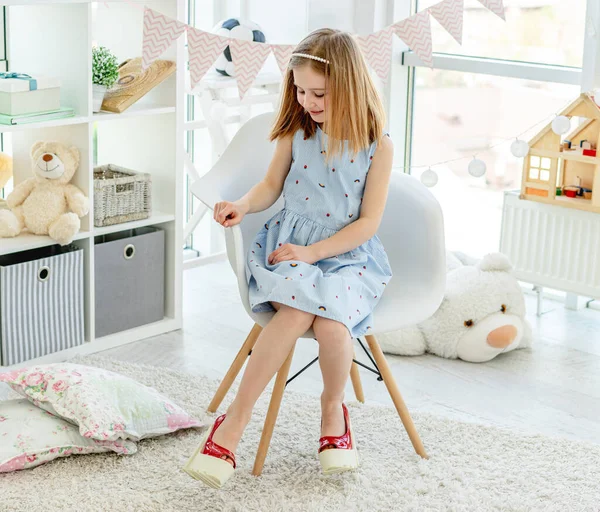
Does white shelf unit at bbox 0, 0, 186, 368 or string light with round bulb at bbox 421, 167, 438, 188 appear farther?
string light with round bulb at bbox 421, 167, 438, 188

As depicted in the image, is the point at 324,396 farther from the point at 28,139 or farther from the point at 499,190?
the point at 499,190

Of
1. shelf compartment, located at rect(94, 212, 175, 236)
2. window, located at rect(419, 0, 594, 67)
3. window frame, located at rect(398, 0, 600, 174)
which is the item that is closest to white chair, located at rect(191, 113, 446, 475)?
shelf compartment, located at rect(94, 212, 175, 236)

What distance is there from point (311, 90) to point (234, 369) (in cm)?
70

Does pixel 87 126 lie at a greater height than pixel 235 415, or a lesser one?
greater

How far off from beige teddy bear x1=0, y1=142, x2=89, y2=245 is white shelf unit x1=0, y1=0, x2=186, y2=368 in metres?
0.04

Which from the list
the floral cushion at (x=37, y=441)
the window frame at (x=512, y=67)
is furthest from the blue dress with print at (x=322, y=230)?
the window frame at (x=512, y=67)

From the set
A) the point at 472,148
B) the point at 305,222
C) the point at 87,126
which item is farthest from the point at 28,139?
the point at 472,148

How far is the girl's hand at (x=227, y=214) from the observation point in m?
1.95

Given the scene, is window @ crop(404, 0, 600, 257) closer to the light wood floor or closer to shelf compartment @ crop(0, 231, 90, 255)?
the light wood floor

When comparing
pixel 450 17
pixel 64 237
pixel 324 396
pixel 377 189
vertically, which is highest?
pixel 450 17

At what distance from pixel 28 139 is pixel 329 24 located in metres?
1.24

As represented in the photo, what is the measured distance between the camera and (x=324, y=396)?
1.92 metres

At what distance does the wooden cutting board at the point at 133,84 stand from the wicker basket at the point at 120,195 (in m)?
0.20

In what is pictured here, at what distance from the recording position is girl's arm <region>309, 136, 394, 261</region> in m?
1.99
